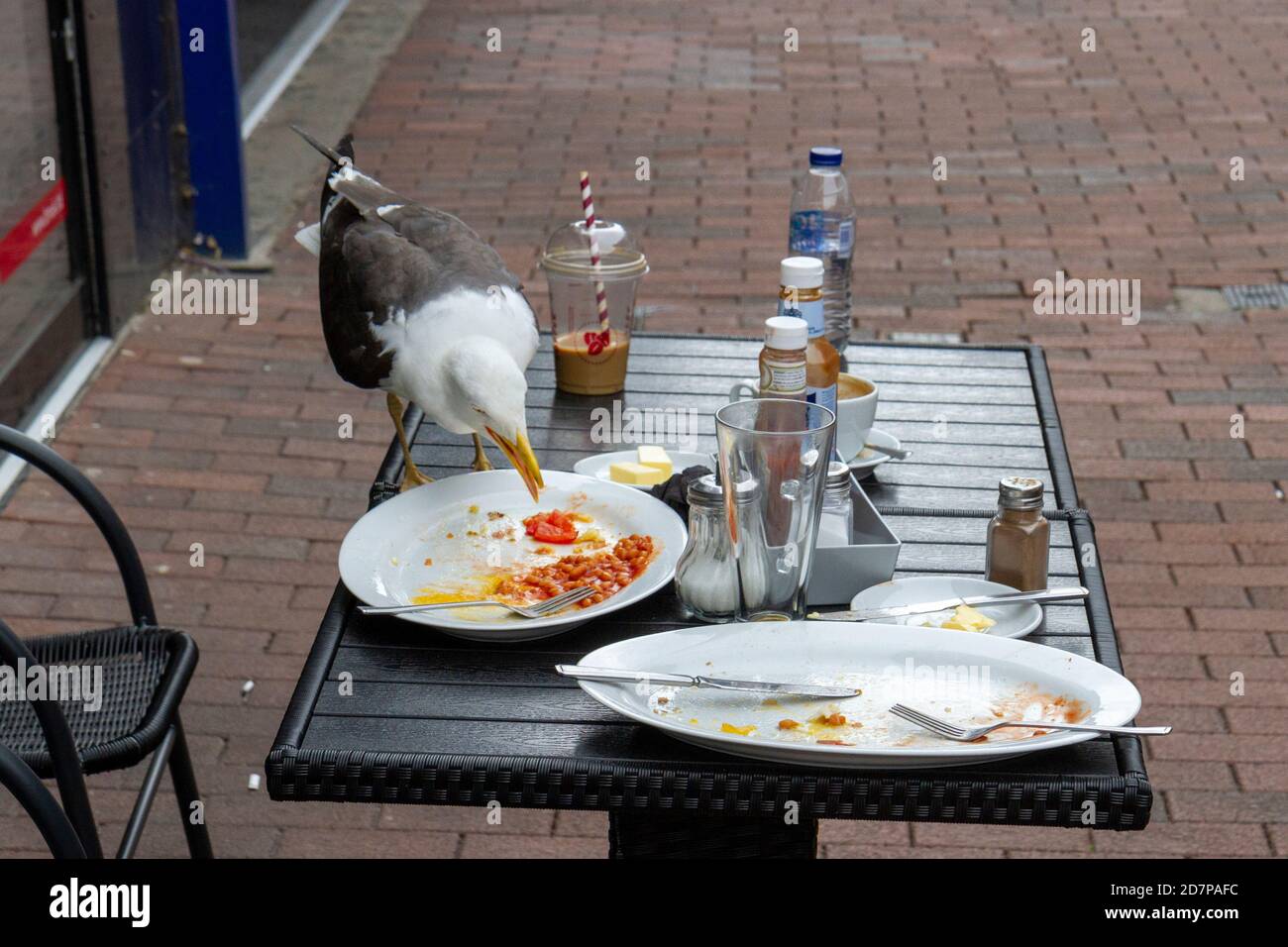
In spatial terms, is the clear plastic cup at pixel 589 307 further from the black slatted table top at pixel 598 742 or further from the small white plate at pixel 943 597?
the small white plate at pixel 943 597

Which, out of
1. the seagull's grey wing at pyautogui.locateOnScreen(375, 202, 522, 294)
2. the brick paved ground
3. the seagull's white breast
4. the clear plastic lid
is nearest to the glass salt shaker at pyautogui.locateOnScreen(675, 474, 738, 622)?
the seagull's white breast

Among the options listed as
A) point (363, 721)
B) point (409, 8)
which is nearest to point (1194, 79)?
point (409, 8)

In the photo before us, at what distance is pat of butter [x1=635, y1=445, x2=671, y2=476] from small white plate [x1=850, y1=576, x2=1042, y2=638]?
56cm

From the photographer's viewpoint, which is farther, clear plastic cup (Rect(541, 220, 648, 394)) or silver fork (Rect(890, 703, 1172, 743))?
clear plastic cup (Rect(541, 220, 648, 394))

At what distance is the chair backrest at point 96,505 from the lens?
2611 mm

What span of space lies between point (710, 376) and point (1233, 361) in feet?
9.95

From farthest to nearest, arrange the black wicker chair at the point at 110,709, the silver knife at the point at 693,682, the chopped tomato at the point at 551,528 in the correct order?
1. the chopped tomato at the point at 551,528
2. the black wicker chair at the point at 110,709
3. the silver knife at the point at 693,682

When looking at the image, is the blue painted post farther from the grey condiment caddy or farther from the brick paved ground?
the grey condiment caddy

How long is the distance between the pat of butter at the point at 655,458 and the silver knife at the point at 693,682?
74 cm

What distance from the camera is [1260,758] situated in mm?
3488

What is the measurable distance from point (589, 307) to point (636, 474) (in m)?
0.61

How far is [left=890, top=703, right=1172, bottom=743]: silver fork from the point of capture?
1819mm

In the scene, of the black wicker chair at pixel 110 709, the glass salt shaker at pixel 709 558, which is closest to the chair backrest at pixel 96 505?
the black wicker chair at pixel 110 709

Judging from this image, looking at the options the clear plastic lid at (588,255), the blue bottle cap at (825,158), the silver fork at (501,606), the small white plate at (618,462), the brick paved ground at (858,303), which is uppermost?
the blue bottle cap at (825,158)
